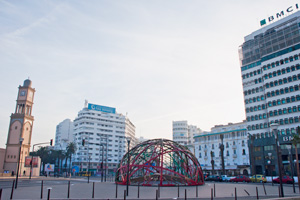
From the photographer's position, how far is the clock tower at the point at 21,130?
6031 cm

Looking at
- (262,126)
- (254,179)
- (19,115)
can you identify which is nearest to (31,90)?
(19,115)

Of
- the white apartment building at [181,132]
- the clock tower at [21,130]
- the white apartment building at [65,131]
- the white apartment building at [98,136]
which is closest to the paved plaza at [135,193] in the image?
the clock tower at [21,130]

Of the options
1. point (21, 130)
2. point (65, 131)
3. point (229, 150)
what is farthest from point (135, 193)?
point (65, 131)

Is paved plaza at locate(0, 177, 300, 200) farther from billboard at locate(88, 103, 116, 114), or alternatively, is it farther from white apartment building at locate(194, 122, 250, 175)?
billboard at locate(88, 103, 116, 114)

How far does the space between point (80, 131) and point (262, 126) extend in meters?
79.8

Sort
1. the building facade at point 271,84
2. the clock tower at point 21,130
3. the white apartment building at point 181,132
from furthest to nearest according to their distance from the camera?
1. the white apartment building at point 181,132
2. the building facade at point 271,84
3. the clock tower at point 21,130

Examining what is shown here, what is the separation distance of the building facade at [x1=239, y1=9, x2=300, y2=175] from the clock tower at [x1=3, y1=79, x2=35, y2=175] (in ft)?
194

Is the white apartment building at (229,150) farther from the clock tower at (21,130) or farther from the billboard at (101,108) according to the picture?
the clock tower at (21,130)

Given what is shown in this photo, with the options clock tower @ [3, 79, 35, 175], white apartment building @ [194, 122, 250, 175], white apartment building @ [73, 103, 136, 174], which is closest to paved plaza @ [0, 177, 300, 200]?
clock tower @ [3, 79, 35, 175]

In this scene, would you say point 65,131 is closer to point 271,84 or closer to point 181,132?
point 181,132

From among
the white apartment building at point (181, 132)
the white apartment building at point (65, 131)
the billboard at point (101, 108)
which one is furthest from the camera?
the white apartment building at point (65, 131)

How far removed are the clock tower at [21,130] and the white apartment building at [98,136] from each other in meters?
44.8

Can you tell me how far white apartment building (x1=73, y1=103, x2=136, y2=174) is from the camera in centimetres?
10975

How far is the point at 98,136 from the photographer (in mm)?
117375
